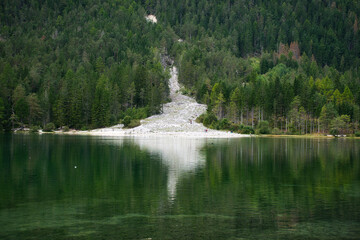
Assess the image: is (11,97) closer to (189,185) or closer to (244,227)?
(189,185)

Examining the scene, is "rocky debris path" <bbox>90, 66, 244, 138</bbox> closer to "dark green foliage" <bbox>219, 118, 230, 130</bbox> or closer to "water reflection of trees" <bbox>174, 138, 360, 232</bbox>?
"dark green foliage" <bbox>219, 118, 230, 130</bbox>

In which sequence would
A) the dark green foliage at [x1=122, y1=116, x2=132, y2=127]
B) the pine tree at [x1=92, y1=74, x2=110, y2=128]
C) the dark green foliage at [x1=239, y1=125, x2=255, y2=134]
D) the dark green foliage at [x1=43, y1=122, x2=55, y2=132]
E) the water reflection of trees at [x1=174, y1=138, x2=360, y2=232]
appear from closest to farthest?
the water reflection of trees at [x1=174, y1=138, x2=360, y2=232] → the dark green foliage at [x1=239, y1=125, x2=255, y2=134] → the dark green foliage at [x1=43, y1=122, x2=55, y2=132] → the dark green foliage at [x1=122, y1=116, x2=132, y2=127] → the pine tree at [x1=92, y1=74, x2=110, y2=128]

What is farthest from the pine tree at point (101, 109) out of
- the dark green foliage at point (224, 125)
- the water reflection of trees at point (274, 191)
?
the water reflection of trees at point (274, 191)

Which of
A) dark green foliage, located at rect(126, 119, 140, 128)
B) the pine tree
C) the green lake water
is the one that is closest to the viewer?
the green lake water

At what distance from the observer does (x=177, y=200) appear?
28.0 metres

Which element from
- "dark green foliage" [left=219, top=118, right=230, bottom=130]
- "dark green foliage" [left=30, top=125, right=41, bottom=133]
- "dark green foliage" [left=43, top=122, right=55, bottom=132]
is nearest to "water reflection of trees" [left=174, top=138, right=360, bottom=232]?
"dark green foliage" [left=219, top=118, right=230, bottom=130]

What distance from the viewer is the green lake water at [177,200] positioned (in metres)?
21.0

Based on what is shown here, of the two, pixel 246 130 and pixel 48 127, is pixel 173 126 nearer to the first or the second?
pixel 246 130

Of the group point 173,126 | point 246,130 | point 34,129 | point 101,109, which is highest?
point 101,109

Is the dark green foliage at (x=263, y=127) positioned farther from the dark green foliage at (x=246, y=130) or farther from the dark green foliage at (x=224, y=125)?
the dark green foliage at (x=224, y=125)

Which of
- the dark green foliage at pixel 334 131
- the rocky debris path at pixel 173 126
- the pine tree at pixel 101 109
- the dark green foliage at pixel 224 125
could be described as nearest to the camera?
the dark green foliage at pixel 334 131

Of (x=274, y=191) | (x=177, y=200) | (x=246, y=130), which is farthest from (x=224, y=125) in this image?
(x=177, y=200)

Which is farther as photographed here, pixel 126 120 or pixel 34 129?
pixel 126 120

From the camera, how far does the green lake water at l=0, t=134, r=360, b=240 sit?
21.0 m
